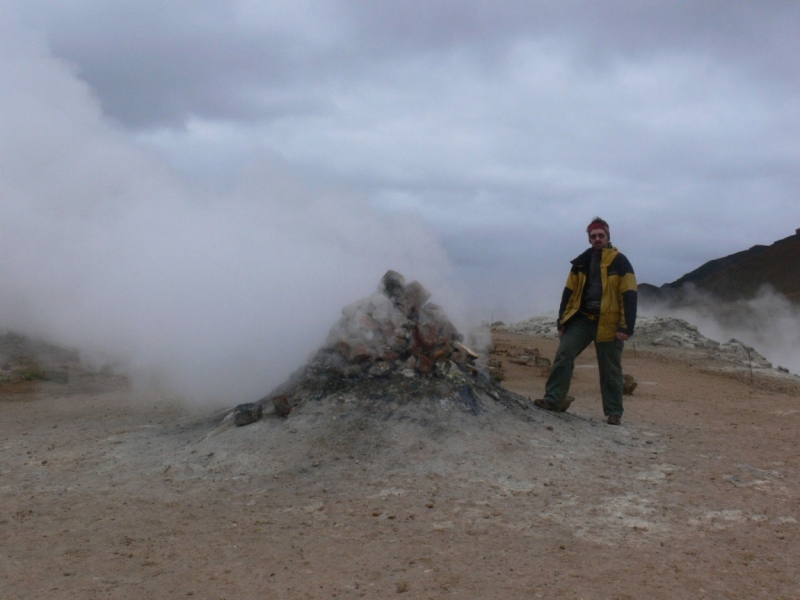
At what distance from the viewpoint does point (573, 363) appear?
6.39 m

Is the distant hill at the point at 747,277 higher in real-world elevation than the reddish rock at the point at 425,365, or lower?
higher

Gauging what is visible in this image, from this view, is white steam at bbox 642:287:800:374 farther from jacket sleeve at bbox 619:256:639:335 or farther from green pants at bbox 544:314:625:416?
jacket sleeve at bbox 619:256:639:335

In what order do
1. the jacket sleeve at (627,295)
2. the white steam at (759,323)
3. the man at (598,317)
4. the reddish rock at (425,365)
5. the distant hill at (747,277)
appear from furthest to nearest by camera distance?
1. the distant hill at (747,277)
2. the white steam at (759,323)
3. the man at (598,317)
4. the jacket sleeve at (627,295)
5. the reddish rock at (425,365)

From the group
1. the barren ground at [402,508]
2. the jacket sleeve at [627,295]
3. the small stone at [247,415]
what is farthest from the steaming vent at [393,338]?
the jacket sleeve at [627,295]

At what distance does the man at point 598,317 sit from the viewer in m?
6.23

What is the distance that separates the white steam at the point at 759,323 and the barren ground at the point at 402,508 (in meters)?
17.1

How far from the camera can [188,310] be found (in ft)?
27.9

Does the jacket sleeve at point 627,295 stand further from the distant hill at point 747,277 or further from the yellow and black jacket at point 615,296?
the distant hill at point 747,277

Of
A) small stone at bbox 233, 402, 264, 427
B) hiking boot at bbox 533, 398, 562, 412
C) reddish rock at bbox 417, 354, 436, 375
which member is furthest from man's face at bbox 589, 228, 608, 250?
small stone at bbox 233, 402, 264, 427

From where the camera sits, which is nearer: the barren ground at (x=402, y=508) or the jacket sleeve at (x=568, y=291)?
the barren ground at (x=402, y=508)

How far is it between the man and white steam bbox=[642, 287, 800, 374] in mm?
15821

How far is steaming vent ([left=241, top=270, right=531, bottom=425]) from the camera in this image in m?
5.62

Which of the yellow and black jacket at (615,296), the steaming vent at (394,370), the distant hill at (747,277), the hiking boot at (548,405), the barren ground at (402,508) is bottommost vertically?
the barren ground at (402,508)

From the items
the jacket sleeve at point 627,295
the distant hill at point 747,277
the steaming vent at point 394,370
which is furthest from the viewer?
the distant hill at point 747,277
